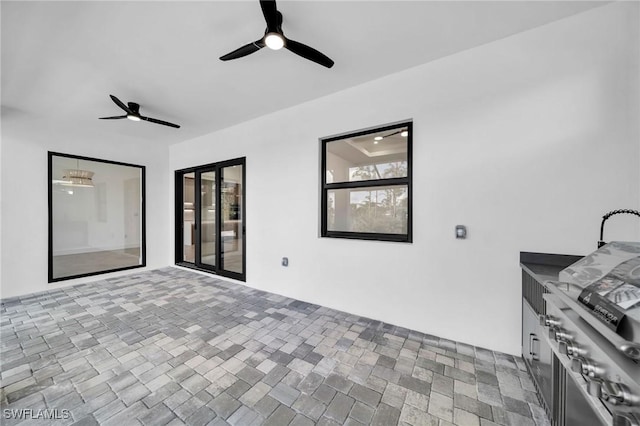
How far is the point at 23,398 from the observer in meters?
1.64

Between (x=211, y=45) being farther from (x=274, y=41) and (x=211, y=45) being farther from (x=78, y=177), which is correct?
(x=78, y=177)

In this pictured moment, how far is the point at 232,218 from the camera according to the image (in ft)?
14.9

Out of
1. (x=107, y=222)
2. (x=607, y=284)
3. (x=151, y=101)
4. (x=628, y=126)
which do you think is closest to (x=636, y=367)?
(x=607, y=284)

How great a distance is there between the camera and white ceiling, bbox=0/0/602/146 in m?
1.85

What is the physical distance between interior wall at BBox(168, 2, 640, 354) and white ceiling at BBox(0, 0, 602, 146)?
0.24 metres

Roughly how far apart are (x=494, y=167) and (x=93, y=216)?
681 cm

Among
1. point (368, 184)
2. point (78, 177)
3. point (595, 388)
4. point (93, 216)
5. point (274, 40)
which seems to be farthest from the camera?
point (93, 216)

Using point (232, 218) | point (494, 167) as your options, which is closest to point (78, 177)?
point (232, 218)

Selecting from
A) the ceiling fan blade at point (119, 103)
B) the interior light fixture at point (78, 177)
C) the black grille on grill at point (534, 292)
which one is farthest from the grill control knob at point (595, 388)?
the interior light fixture at point (78, 177)

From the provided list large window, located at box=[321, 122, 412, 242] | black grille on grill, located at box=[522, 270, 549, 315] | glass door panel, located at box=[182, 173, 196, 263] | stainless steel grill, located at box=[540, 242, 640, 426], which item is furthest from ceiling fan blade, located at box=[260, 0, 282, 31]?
glass door panel, located at box=[182, 173, 196, 263]

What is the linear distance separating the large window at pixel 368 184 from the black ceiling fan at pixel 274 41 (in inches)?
47.5

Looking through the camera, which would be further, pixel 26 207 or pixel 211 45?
pixel 26 207

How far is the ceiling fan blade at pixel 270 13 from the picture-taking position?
1.58 m

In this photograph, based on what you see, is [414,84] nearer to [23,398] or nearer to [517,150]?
[517,150]
